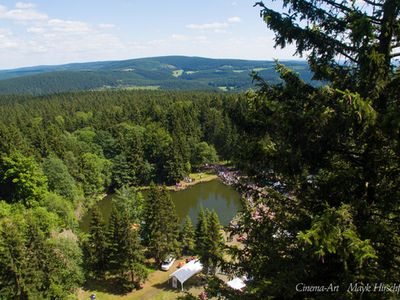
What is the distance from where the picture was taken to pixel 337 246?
4949mm

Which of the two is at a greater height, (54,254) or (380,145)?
(380,145)

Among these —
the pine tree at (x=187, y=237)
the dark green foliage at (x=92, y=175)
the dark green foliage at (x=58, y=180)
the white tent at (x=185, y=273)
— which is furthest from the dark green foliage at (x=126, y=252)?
the dark green foliage at (x=92, y=175)

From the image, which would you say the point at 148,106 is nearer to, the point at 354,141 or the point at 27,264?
the point at 27,264

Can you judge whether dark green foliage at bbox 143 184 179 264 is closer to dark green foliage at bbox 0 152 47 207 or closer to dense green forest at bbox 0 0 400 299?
dark green foliage at bbox 0 152 47 207

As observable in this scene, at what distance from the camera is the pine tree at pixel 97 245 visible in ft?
94.5

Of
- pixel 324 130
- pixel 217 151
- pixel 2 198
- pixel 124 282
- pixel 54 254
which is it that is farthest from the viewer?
pixel 217 151

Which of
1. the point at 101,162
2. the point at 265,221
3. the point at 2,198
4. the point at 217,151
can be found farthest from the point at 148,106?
the point at 265,221

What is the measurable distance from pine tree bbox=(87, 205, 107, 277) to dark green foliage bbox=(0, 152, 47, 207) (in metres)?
12.2

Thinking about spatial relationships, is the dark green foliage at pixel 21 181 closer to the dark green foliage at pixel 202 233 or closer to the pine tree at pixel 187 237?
the pine tree at pixel 187 237

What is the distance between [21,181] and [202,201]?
25161mm

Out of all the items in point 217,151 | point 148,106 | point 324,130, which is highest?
point 324,130

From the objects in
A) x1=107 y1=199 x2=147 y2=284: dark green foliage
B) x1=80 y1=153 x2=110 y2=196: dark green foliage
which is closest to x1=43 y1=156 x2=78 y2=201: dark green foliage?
x1=80 y1=153 x2=110 y2=196: dark green foliage

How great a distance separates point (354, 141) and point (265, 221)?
274 centimetres

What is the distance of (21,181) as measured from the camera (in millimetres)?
38969
